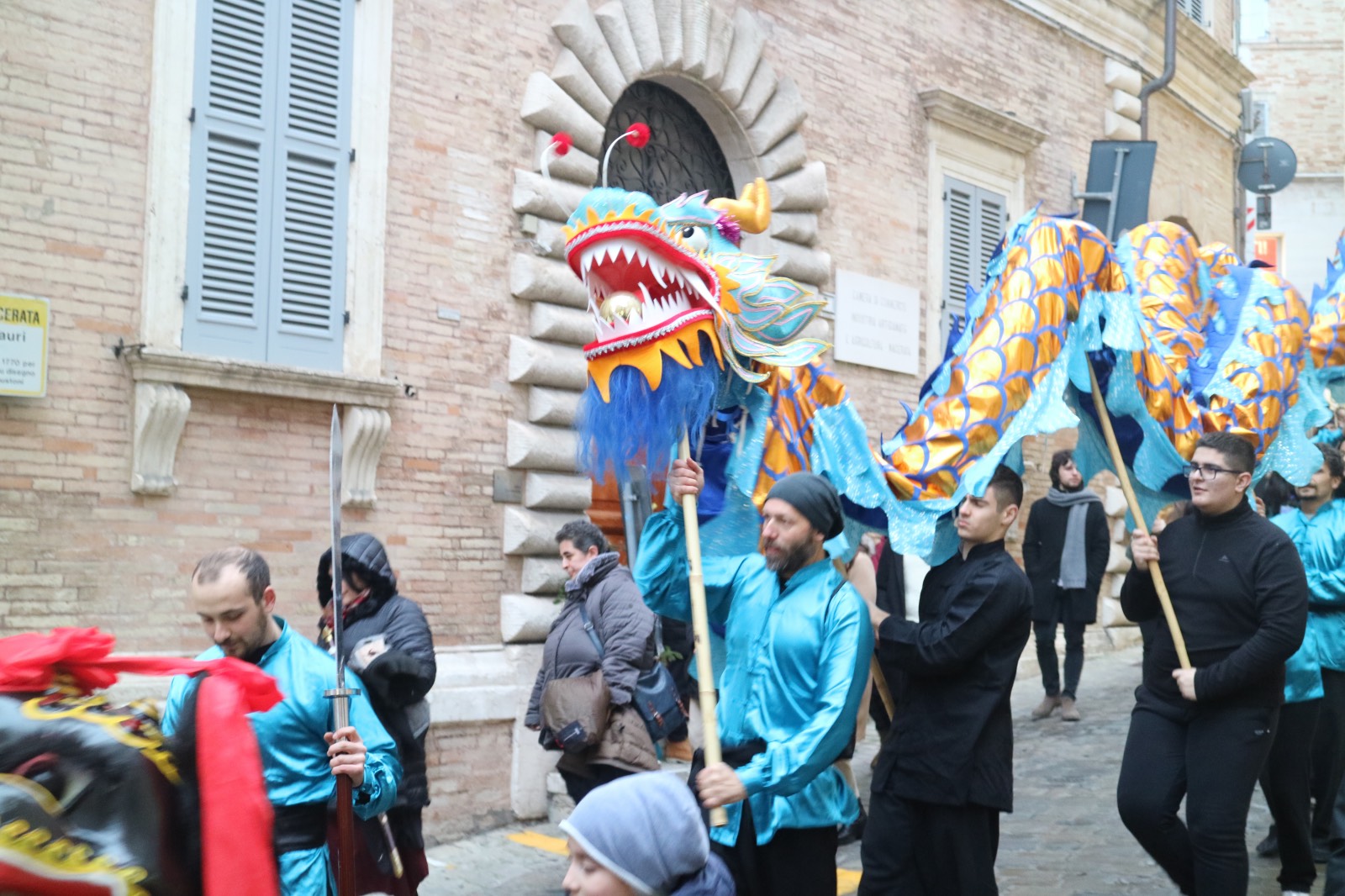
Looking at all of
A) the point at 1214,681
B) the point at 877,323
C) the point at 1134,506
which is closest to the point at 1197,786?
the point at 1214,681

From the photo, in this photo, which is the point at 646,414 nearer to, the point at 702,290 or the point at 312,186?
the point at 702,290

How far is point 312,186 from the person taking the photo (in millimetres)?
8180

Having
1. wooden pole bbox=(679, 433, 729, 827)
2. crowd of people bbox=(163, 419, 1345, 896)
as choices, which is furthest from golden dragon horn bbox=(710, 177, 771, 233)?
crowd of people bbox=(163, 419, 1345, 896)

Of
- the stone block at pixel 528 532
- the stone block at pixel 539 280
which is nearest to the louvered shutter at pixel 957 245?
the stone block at pixel 539 280

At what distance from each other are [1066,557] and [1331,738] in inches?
151

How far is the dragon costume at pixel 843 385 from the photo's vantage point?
178 inches

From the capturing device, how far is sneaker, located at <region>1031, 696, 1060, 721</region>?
431 inches

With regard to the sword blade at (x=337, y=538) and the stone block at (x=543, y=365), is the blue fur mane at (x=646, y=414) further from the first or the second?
the stone block at (x=543, y=365)

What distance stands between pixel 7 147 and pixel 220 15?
4.90 ft

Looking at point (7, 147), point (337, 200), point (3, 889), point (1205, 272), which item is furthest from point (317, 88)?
point (3, 889)

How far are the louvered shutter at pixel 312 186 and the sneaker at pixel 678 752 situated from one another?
315 cm

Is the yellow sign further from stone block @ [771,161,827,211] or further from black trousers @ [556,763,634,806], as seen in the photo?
stone block @ [771,161,827,211]

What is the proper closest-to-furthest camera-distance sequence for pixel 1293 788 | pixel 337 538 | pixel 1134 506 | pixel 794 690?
pixel 337 538 < pixel 794 690 < pixel 1134 506 < pixel 1293 788

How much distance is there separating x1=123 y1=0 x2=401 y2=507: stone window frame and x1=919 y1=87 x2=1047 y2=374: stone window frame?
5.70 meters
